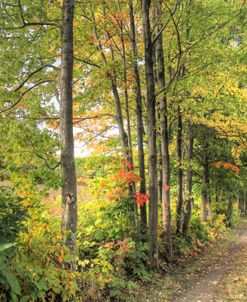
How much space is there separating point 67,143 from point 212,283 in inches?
198

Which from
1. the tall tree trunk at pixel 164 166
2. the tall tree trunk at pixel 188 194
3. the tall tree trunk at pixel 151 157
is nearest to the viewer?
the tall tree trunk at pixel 151 157

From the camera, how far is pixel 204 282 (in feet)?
24.5

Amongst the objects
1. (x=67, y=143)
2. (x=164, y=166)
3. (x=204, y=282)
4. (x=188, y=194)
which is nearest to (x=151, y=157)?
(x=164, y=166)

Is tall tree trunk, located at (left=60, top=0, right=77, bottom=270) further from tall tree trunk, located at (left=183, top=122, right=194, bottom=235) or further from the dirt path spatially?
tall tree trunk, located at (left=183, top=122, right=194, bottom=235)

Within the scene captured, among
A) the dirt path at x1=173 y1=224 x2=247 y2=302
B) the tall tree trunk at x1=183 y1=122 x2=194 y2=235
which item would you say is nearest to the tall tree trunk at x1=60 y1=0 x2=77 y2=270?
the dirt path at x1=173 y1=224 x2=247 y2=302

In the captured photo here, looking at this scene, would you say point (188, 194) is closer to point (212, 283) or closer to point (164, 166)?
point (164, 166)

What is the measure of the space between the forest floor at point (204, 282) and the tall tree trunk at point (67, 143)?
228 cm

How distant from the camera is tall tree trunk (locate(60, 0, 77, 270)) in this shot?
16.0 ft

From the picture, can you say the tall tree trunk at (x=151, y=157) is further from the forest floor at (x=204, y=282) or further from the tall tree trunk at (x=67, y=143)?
the tall tree trunk at (x=67, y=143)

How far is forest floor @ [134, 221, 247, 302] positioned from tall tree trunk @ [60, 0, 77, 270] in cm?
228

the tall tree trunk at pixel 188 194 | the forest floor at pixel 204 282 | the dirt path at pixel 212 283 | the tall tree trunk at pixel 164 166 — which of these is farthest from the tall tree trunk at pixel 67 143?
the tall tree trunk at pixel 188 194

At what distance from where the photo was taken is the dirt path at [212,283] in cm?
627

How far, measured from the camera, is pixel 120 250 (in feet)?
23.5

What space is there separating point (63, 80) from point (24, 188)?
6.31ft
